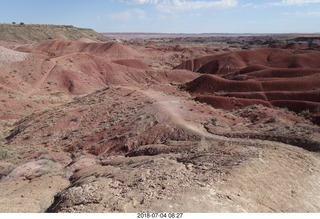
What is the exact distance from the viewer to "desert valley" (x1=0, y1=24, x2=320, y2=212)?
1093 centimetres

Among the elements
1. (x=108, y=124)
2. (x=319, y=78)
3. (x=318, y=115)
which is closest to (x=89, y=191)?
(x=108, y=124)

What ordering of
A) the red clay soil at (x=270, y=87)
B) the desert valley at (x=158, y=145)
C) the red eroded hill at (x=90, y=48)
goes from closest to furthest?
the desert valley at (x=158, y=145)
the red clay soil at (x=270, y=87)
the red eroded hill at (x=90, y=48)

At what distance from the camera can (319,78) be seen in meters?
40.1

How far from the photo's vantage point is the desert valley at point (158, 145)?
10930 millimetres

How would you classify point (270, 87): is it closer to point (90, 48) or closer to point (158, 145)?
point (158, 145)

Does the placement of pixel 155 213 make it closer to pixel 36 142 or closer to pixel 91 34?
pixel 36 142

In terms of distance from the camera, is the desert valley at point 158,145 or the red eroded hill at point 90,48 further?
the red eroded hill at point 90,48

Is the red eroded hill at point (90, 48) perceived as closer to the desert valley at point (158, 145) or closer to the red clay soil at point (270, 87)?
the desert valley at point (158, 145)

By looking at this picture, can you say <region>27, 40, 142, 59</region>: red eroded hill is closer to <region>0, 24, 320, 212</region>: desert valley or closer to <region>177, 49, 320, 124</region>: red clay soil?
<region>0, 24, 320, 212</region>: desert valley

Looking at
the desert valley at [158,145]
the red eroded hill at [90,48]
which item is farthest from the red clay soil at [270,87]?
the red eroded hill at [90,48]

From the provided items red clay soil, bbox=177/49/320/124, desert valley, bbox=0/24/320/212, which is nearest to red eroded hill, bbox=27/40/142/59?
desert valley, bbox=0/24/320/212

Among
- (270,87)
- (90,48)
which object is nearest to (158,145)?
(270,87)

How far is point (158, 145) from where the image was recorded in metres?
19.0

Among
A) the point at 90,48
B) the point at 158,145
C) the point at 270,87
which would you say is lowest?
the point at 90,48
